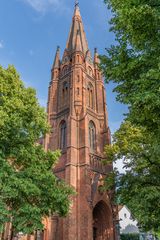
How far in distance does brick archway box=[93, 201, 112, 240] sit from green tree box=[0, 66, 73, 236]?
14677 mm

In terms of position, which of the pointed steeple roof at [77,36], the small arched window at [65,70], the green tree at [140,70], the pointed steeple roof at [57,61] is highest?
the pointed steeple roof at [77,36]

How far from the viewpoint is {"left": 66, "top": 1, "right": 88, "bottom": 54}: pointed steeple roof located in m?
37.9

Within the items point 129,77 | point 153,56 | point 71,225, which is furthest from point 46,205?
point 71,225

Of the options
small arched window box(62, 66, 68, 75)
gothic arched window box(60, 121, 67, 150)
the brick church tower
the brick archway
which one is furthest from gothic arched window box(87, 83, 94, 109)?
the brick archway

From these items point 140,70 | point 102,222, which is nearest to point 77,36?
point 102,222

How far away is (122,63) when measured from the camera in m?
8.77

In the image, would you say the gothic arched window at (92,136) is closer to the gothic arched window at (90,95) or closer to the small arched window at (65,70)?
the gothic arched window at (90,95)

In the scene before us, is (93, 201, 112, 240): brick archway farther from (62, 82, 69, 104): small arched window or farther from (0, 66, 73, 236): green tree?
(62, 82, 69, 104): small arched window

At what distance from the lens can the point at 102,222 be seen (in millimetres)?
26438

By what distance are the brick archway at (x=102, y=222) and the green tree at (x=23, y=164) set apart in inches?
578

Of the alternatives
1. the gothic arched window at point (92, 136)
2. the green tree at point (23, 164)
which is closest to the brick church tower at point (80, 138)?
the gothic arched window at point (92, 136)

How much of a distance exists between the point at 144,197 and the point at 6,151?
7408mm

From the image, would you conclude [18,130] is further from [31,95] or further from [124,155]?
[124,155]

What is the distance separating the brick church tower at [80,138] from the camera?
22719 millimetres
